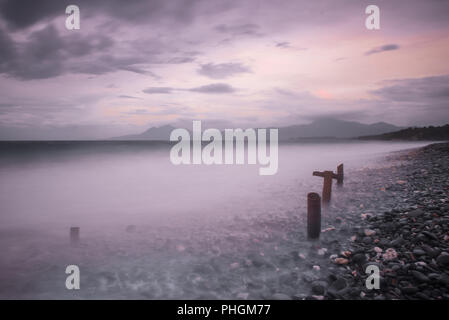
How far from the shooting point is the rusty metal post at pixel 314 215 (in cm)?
750

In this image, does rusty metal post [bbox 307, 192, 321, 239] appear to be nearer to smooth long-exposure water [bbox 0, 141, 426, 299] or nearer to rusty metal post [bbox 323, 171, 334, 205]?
smooth long-exposure water [bbox 0, 141, 426, 299]

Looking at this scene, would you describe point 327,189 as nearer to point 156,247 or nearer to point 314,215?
point 314,215

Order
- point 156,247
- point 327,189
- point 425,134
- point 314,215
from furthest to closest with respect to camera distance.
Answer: point 425,134 → point 327,189 → point 156,247 → point 314,215

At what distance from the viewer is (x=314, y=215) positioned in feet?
24.9

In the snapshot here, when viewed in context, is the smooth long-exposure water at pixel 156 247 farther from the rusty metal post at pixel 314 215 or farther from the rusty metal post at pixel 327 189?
the rusty metal post at pixel 327 189

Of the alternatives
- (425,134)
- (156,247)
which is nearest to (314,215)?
(156,247)

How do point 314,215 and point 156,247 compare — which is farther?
point 156,247

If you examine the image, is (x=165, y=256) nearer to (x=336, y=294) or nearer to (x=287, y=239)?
(x=287, y=239)

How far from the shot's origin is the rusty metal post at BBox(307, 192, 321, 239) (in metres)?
7.50

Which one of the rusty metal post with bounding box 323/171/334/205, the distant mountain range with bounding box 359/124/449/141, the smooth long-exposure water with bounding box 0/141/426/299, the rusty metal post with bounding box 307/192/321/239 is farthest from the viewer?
the distant mountain range with bounding box 359/124/449/141

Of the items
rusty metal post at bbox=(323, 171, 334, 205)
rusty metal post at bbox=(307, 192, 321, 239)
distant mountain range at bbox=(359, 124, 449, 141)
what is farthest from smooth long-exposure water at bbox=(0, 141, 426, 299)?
distant mountain range at bbox=(359, 124, 449, 141)

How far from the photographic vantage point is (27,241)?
30.7 feet

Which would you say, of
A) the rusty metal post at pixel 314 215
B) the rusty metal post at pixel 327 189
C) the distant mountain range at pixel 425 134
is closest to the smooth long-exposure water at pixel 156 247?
the rusty metal post at pixel 314 215
